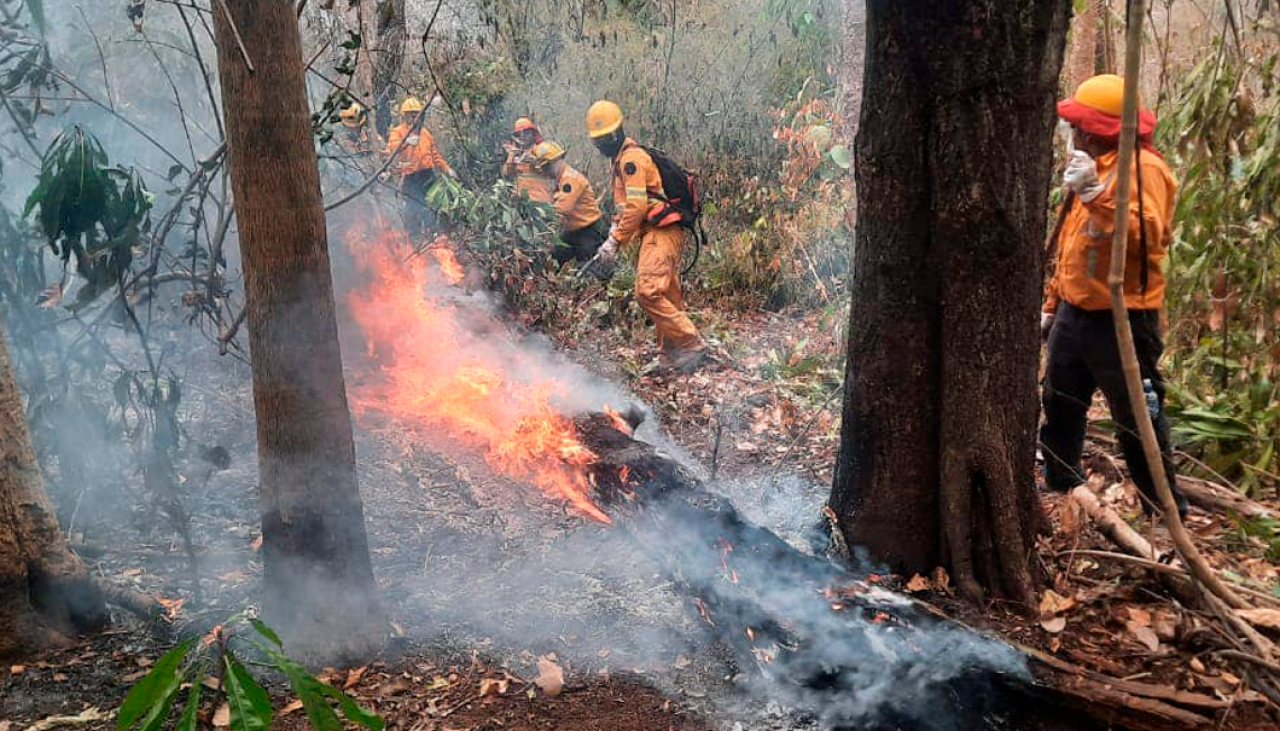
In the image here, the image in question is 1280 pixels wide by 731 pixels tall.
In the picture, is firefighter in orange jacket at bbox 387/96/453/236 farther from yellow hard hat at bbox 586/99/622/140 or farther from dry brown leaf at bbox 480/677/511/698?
dry brown leaf at bbox 480/677/511/698

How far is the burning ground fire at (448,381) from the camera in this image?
16.5 ft

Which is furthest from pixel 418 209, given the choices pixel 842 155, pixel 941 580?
pixel 941 580

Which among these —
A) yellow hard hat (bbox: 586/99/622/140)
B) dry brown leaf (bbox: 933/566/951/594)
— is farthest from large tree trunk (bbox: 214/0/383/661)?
yellow hard hat (bbox: 586/99/622/140)

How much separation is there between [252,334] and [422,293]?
191 inches

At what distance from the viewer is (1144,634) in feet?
10.4

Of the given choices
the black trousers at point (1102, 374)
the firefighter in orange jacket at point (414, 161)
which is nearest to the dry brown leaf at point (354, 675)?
the black trousers at point (1102, 374)

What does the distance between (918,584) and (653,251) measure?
4.81 metres

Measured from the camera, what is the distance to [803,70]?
38.9 feet

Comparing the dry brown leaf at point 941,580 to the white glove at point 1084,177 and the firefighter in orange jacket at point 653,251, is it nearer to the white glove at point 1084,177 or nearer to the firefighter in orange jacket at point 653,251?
the white glove at point 1084,177

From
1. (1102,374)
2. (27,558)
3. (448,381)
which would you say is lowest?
(27,558)

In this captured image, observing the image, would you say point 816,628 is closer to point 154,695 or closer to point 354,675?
point 354,675

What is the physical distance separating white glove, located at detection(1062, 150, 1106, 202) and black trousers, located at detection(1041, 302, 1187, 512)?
586mm

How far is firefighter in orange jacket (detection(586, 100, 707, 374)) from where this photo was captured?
7699mm

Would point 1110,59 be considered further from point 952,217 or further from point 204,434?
point 204,434
